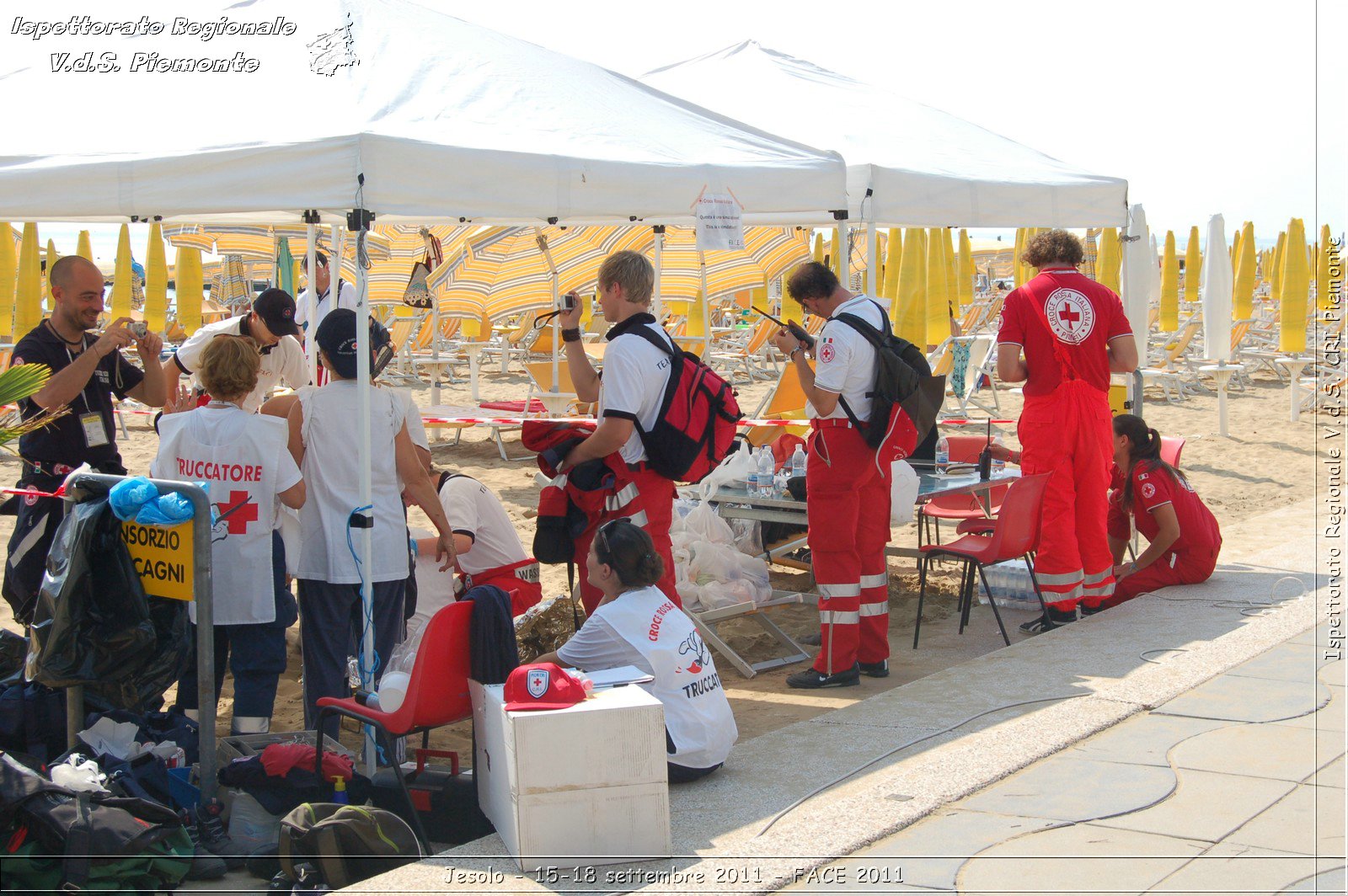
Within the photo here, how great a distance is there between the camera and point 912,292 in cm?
1647

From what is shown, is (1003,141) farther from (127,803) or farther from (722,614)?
(127,803)

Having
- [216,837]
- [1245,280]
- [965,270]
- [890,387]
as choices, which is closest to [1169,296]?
[1245,280]

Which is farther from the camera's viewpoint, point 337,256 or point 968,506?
point 968,506

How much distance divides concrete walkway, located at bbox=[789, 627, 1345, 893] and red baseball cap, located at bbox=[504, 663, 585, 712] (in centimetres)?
76

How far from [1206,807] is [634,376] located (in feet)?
7.55

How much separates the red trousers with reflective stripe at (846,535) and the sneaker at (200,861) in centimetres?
269

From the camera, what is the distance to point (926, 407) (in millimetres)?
5262

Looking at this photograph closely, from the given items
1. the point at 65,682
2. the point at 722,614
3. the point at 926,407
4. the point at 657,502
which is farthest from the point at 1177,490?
the point at 65,682

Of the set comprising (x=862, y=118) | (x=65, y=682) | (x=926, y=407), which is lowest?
(x=65, y=682)

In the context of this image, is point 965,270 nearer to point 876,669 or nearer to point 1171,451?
point 1171,451

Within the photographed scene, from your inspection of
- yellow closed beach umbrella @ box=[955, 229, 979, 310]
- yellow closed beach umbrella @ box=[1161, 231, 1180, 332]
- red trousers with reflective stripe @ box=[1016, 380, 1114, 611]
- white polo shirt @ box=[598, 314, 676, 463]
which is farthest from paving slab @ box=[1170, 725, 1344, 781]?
yellow closed beach umbrella @ box=[955, 229, 979, 310]

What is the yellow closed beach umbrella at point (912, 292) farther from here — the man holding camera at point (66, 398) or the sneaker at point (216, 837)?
the sneaker at point (216, 837)

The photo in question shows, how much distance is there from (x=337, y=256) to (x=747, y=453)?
2.61 meters

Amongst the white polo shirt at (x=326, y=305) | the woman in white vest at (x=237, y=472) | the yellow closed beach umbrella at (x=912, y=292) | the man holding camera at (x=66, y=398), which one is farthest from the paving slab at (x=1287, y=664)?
the yellow closed beach umbrella at (x=912, y=292)
